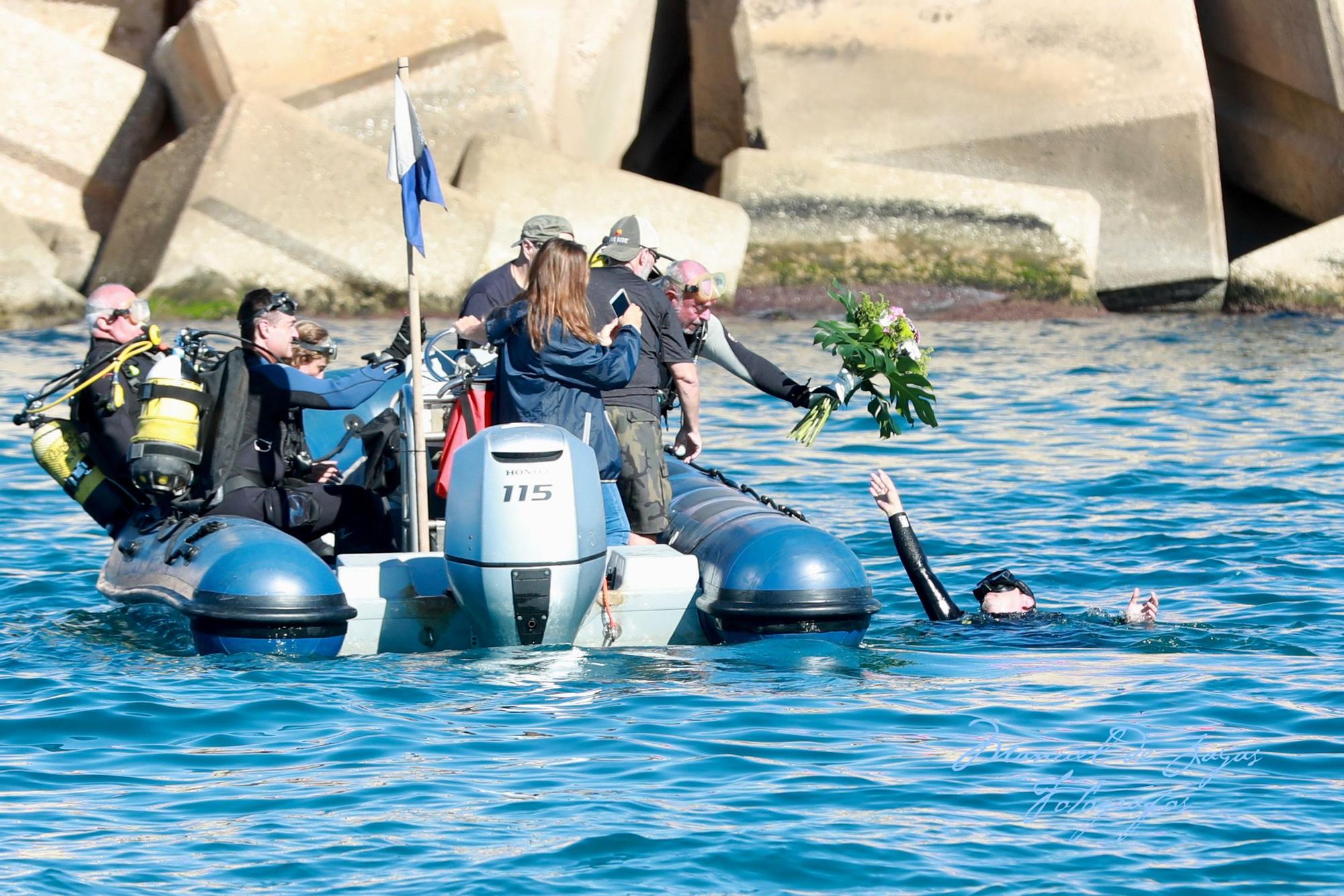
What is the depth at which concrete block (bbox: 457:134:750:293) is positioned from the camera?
59.0 ft

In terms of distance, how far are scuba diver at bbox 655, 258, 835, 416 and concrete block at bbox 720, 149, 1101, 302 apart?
430 inches

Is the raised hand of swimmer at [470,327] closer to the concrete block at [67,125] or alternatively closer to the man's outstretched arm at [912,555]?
the man's outstretched arm at [912,555]

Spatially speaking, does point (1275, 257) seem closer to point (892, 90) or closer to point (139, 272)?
point (892, 90)

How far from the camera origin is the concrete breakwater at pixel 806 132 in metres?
18.3

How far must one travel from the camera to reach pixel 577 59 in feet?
65.0

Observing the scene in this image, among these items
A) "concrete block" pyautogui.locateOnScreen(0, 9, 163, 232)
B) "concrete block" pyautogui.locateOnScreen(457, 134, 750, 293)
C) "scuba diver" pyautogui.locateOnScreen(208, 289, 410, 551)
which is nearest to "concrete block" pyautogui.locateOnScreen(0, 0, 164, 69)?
"concrete block" pyautogui.locateOnScreen(0, 9, 163, 232)

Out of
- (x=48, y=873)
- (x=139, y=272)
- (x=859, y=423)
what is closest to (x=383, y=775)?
(x=48, y=873)

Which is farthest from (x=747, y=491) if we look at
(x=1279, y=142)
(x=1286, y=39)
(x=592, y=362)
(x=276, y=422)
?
(x=1279, y=142)

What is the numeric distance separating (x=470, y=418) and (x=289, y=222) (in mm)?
11099

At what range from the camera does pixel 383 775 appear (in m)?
5.32

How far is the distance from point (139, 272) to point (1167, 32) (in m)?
10.9

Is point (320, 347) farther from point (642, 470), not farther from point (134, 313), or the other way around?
point (642, 470)

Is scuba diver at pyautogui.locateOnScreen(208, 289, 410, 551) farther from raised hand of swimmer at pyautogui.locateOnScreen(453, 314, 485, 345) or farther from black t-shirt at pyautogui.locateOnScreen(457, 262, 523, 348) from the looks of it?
black t-shirt at pyautogui.locateOnScreen(457, 262, 523, 348)
